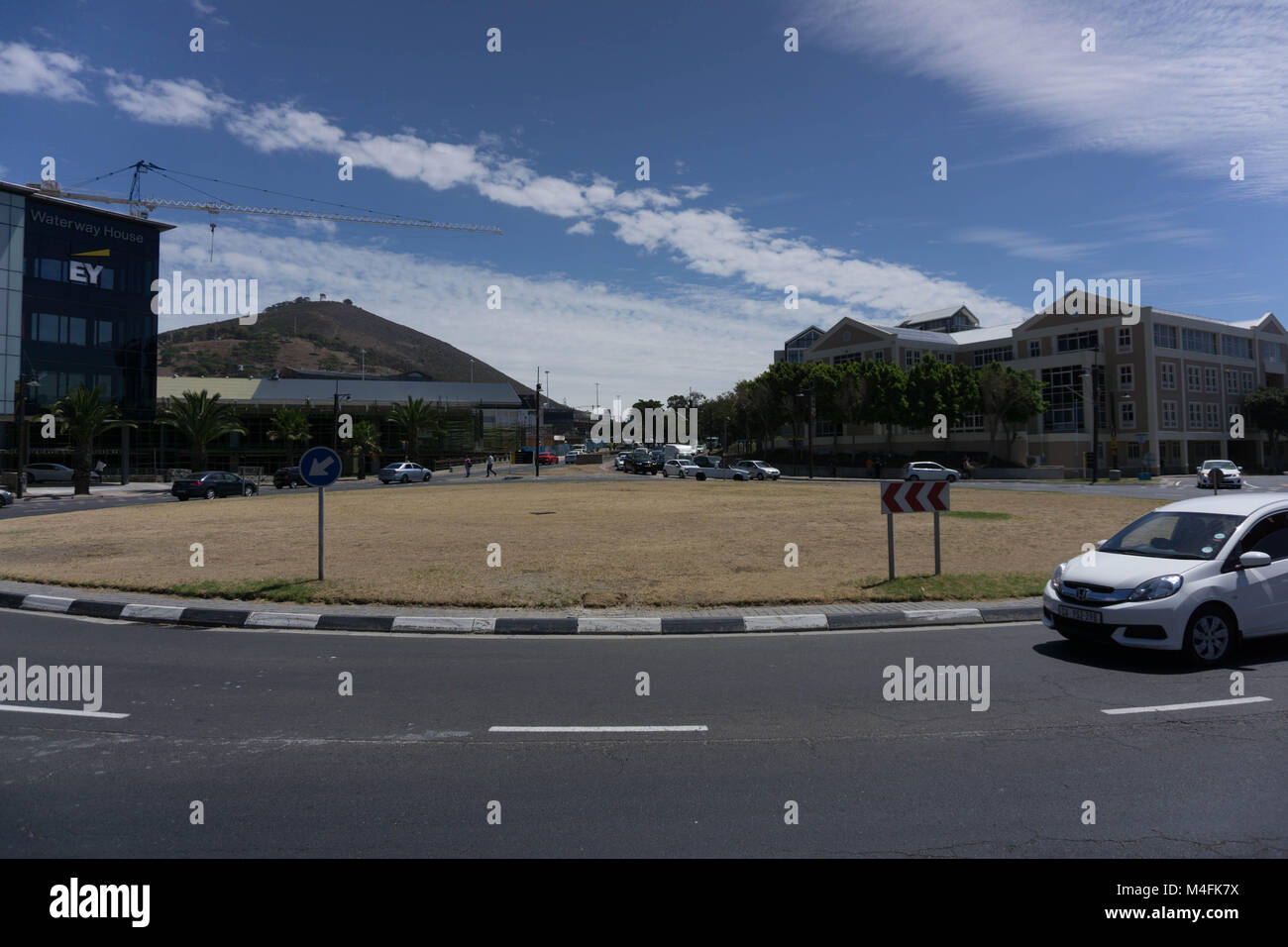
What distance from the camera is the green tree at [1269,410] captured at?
69.8 meters

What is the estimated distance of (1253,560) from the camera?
737cm

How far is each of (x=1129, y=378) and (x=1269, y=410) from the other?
51.3 ft

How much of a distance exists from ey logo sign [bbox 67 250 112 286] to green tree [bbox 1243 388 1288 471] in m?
101

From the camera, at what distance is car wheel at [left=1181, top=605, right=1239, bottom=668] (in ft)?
23.9

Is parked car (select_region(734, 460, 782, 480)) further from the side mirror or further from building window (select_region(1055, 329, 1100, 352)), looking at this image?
the side mirror

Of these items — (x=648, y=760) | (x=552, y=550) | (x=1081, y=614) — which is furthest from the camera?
(x=552, y=550)

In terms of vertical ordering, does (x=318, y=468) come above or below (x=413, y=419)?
below

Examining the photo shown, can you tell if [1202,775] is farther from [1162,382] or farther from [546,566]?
[1162,382]

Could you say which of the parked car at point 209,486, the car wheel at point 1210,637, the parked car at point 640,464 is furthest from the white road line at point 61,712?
the parked car at point 640,464

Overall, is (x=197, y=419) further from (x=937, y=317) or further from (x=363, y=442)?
(x=937, y=317)

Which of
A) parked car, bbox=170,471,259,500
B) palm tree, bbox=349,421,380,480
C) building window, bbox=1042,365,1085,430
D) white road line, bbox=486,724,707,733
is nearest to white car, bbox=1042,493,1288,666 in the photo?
white road line, bbox=486,724,707,733

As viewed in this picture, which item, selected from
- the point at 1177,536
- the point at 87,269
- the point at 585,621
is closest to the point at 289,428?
the point at 87,269

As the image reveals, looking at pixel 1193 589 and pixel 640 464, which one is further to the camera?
pixel 640 464
